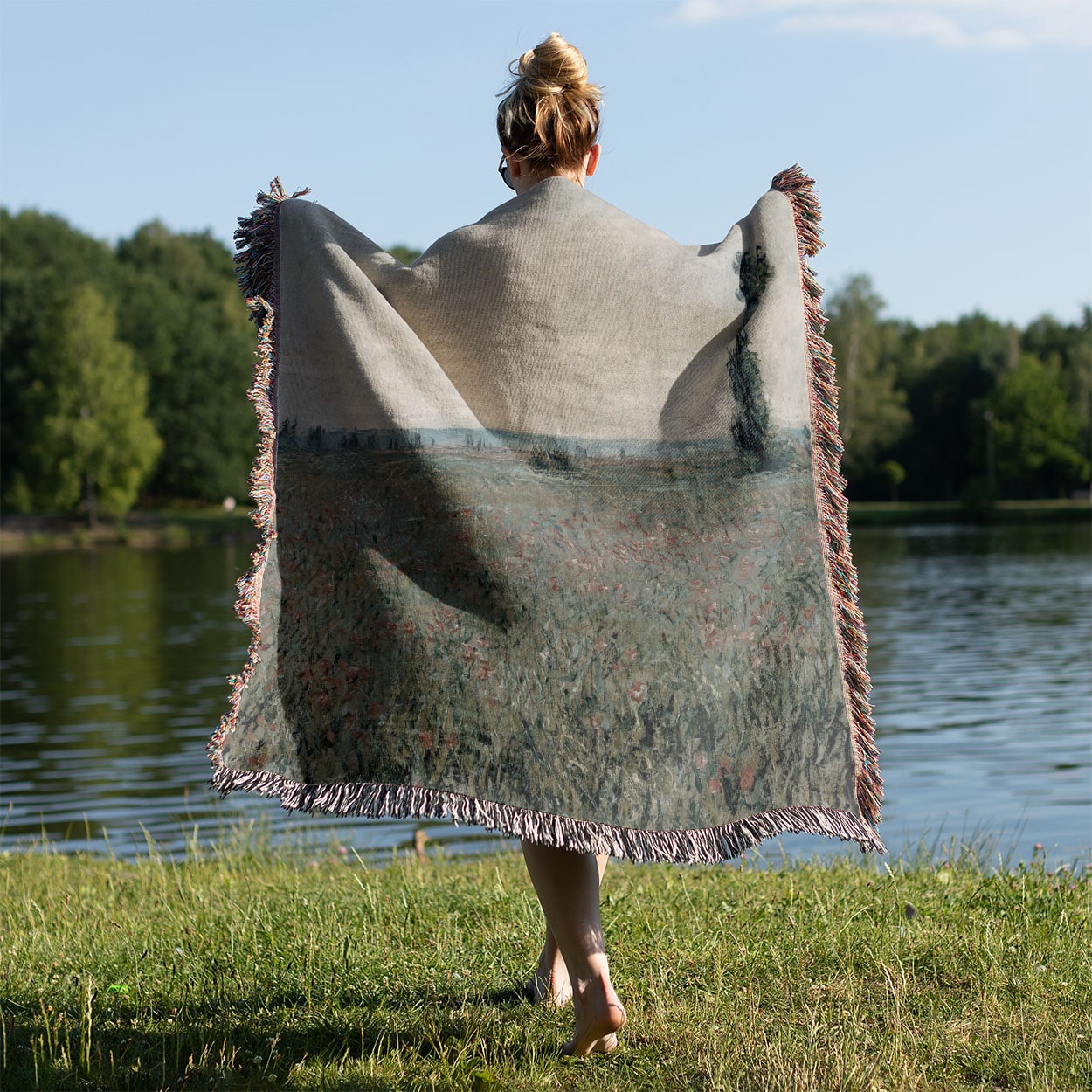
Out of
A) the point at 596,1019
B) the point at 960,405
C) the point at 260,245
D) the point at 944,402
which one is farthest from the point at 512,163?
the point at 960,405

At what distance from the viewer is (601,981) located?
9.19 ft

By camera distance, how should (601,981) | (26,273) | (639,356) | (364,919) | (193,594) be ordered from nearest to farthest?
(601,981)
(639,356)
(364,919)
(193,594)
(26,273)

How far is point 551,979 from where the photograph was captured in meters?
3.15

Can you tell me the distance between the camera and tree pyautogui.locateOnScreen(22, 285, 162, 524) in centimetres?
4741

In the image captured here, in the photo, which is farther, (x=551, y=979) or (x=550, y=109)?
(x=551, y=979)

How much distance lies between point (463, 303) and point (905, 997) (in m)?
1.85

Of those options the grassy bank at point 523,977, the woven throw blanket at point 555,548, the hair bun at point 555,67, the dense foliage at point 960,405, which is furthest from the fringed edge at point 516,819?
the dense foliage at point 960,405

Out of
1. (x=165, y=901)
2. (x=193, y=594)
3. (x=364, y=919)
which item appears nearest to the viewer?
(x=364, y=919)

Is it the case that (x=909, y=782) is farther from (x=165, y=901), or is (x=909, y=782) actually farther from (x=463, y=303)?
(x=463, y=303)

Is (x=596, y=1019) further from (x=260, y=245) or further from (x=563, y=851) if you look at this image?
(x=260, y=245)

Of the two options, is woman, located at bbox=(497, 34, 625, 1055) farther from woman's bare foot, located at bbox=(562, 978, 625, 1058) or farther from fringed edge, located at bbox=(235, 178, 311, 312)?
fringed edge, located at bbox=(235, 178, 311, 312)

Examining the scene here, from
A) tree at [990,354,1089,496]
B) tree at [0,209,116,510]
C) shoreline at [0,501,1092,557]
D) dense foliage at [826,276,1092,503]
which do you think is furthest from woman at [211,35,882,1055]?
tree at [990,354,1089,496]

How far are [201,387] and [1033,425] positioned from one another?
127ft

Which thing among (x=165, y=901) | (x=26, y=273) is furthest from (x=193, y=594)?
(x=26, y=273)
